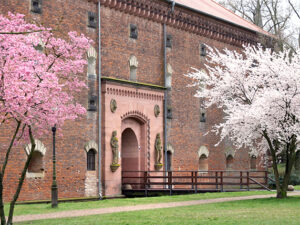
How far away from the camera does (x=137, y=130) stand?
109 feet

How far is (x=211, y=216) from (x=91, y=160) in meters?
12.7

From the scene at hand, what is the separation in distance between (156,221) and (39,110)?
4.28 metres

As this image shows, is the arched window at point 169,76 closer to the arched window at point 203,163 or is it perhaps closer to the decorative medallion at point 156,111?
the decorative medallion at point 156,111

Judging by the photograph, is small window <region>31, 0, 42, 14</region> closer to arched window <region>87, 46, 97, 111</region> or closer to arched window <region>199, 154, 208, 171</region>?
arched window <region>87, 46, 97, 111</region>

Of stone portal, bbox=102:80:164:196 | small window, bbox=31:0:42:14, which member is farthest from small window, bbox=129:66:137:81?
small window, bbox=31:0:42:14

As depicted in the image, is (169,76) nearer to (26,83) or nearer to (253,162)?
(253,162)

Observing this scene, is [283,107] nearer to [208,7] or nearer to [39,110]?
[39,110]

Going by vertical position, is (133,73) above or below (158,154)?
above

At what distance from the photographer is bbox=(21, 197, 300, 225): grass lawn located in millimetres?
16688

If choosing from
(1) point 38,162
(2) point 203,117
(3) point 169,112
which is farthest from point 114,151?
(2) point 203,117

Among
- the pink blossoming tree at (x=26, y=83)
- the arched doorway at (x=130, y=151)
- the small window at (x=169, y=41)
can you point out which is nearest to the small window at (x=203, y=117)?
the small window at (x=169, y=41)

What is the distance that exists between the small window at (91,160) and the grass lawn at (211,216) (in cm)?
875

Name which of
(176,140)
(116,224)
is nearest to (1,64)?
(116,224)

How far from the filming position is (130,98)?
106 feet
